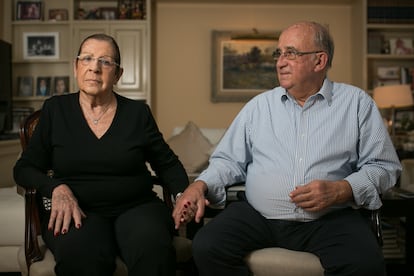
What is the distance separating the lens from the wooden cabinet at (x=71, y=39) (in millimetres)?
5203

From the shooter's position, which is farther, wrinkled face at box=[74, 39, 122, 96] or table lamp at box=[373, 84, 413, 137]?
table lamp at box=[373, 84, 413, 137]

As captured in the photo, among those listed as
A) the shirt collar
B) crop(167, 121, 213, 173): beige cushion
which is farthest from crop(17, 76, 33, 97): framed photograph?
the shirt collar

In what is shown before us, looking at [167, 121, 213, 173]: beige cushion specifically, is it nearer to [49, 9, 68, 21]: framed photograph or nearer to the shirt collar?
the shirt collar

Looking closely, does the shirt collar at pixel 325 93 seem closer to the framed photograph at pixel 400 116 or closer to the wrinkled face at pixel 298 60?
the wrinkled face at pixel 298 60

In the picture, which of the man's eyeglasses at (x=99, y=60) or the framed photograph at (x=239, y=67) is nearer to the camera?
the man's eyeglasses at (x=99, y=60)

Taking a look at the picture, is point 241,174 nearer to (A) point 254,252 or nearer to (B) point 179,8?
(A) point 254,252

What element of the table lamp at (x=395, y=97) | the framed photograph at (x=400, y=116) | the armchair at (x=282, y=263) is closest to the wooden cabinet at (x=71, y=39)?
the table lamp at (x=395, y=97)

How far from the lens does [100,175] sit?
178 cm

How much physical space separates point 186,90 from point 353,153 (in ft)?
13.0

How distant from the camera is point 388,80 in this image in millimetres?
5391

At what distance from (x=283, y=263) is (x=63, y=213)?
2.40 ft

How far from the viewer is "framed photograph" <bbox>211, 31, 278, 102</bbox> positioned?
5.52 metres

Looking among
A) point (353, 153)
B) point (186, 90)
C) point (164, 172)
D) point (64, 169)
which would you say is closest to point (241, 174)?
point (164, 172)

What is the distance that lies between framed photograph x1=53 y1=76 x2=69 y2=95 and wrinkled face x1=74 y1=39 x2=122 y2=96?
12.1 feet
